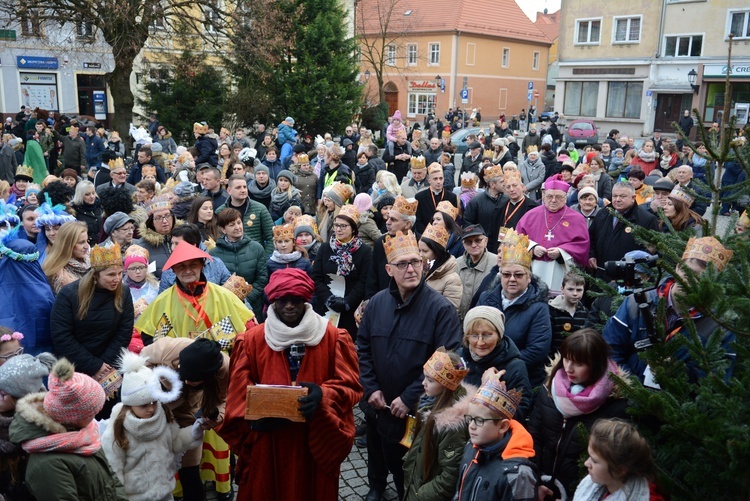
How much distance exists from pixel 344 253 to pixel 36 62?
114 ft

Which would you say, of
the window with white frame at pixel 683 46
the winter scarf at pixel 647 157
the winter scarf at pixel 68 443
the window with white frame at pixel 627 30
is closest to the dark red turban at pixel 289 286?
the winter scarf at pixel 68 443

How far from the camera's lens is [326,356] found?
155 inches

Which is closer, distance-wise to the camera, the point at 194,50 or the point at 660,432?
the point at 660,432

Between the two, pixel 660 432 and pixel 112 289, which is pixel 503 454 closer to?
pixel 660 432

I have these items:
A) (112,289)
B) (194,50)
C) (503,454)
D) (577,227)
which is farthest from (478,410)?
(194,50)

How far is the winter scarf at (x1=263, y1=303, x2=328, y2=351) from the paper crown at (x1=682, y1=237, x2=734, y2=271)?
2115 mm

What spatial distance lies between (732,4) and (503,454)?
43.3 m

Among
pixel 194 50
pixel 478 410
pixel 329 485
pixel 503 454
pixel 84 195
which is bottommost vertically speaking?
pixel 329 485

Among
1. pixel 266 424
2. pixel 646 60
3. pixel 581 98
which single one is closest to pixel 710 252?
pixel 266 424

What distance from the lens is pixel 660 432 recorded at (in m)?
2.84

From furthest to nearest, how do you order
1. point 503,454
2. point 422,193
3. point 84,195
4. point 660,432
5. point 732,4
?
point 732,4 → point 422,193 → point 84,195 → point 503,454 → point 660,432

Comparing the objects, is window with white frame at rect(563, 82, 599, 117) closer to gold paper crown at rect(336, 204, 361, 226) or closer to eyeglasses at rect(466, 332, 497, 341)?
gold paper crown at rect(336, 204, 361, 226)

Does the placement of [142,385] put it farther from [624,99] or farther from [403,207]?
[624,99]

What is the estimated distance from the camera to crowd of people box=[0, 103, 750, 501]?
127 inches
